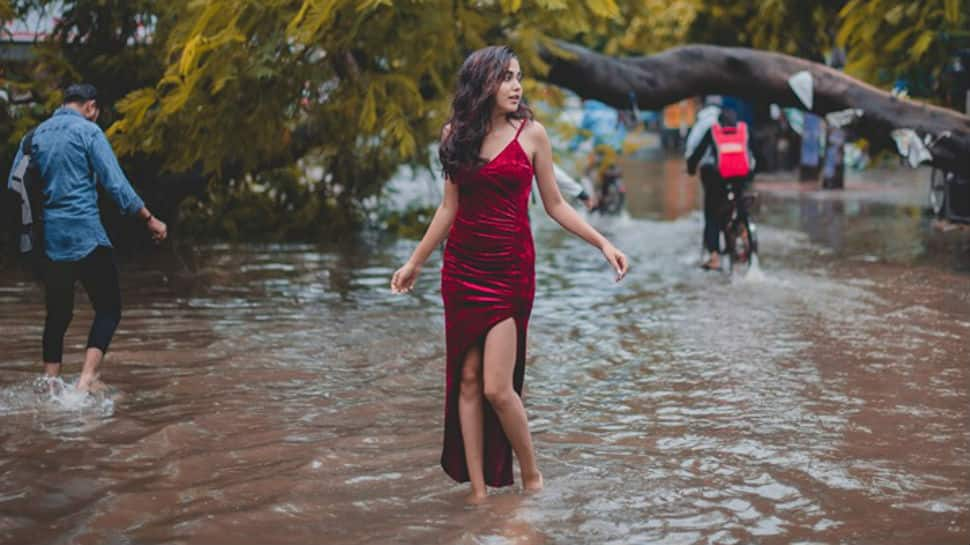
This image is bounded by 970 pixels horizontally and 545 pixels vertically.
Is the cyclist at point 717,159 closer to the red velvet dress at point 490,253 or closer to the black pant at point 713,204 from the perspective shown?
the black pant at point 713,204

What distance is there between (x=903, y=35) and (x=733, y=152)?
2.44 meters

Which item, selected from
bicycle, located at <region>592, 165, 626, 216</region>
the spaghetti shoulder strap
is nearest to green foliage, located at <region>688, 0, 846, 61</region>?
bicycle, located at <region>592, 165, 626, 216</region>

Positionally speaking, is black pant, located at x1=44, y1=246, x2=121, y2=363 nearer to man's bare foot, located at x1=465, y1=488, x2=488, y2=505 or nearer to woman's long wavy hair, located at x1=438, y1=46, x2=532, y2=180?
man's bare foot, located at x1=465, y1=488, x2=488, y2=505

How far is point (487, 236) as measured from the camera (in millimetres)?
5918

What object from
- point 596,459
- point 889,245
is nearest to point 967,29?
point 889,245

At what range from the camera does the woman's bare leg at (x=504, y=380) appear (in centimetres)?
595

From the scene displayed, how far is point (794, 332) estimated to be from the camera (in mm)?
10945

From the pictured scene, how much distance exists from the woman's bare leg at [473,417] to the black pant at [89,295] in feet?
9.99

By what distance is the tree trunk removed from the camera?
609 inches

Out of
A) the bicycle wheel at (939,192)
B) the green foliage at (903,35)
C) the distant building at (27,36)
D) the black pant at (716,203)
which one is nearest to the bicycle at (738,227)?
the black pant at (716,203)

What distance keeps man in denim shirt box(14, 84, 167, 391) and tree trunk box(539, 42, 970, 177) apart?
774 cm

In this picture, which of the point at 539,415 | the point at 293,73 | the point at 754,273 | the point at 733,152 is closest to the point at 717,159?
the point at 733,152

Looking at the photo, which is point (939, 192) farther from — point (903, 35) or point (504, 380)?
point (504, 380)

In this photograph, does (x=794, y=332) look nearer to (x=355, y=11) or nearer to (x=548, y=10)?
(x=548, y=10)
